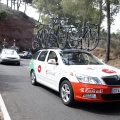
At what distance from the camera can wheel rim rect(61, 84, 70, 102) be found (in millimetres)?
6750

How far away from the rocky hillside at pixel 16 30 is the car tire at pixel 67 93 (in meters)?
47.7

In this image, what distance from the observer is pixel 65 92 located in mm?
6867

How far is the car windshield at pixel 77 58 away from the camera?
25.1ft

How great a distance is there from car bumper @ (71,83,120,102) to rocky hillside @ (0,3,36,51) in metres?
48.5

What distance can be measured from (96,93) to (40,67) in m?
3.50

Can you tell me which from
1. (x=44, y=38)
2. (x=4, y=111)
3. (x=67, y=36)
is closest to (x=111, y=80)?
(x=4, y=111)

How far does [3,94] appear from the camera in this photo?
8.03m

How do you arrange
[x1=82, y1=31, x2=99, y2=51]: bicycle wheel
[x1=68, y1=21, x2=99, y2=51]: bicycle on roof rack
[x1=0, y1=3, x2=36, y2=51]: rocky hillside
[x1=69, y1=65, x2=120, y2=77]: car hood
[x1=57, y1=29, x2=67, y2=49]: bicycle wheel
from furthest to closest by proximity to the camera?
[x1=0, y1=3, x2=36, y2=51]: rocky hillside, [x1=57, y1=29, x2=67, y2=49]: bicycle wheel, [x1=68, y1=21, x2=99, y2=51]: bicycle on roof rack, [x1=82, y1=31, x2=99, y2=51]: bicycle wheel, [x1=69, y1=65, x2=120, y2=77]: car hood

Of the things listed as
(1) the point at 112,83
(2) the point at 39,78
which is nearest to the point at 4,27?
(2) the point at 39,78

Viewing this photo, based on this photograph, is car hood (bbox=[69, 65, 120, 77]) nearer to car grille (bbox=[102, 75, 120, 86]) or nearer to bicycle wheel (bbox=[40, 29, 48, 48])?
car grille (bbox=[102, 75, 120, 86])

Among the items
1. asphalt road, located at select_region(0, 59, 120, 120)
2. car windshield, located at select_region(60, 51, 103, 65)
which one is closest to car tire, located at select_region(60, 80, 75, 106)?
asphalt road, located at select_region(0, 59, 120, 120)

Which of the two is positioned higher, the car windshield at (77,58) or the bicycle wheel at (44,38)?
the bicycle wheel at (44,38)

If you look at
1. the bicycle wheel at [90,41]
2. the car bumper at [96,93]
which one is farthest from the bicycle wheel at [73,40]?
the car bumper at [96,93]

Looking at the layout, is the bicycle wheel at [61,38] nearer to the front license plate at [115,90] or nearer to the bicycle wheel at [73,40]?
the bicycle wheel at [73,40]
